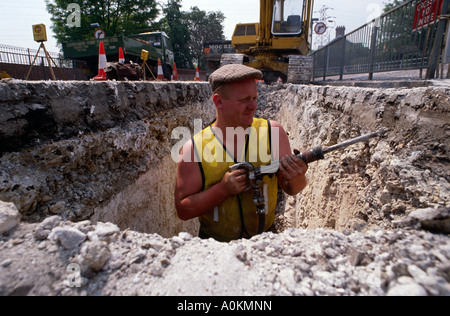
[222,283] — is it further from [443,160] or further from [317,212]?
[317,212]

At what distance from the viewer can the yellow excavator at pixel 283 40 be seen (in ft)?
30.1

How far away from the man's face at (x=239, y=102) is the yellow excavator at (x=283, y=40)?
306 inches

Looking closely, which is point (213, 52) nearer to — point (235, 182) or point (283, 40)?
point (283, 40)

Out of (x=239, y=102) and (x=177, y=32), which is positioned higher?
(x=177, y=32)

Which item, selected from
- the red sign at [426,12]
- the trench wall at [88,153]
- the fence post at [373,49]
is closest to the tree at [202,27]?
the fence post at [373,49]

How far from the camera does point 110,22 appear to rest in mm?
27703

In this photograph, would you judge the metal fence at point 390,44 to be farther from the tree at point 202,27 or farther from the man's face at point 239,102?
the tree at point 202,27

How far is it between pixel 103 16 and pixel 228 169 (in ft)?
105

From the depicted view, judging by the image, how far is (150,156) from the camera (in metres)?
3.49

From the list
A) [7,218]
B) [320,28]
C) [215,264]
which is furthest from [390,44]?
[320,28]

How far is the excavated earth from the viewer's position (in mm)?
1065

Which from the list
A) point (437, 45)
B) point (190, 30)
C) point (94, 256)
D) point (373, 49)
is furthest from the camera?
point (190, 30)

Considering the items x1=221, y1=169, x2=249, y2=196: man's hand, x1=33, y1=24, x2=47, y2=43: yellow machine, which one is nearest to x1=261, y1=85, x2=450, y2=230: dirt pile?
x1=221, y1=169, x2=249, y2=196: man's hand
